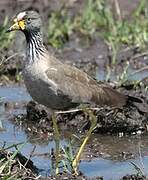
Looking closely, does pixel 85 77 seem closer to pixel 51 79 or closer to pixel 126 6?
pixel 51 79

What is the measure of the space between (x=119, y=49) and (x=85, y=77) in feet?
11.5

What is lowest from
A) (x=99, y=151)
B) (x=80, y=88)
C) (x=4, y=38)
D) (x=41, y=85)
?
(x=99, y=151)

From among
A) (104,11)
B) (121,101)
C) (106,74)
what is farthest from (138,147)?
(104,11)

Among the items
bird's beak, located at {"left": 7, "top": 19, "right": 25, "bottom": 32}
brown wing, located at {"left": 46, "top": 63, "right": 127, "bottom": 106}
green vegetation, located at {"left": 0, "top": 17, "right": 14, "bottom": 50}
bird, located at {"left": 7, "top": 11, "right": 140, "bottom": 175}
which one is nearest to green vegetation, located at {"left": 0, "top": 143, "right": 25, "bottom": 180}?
bird, located at {"left": 7, "top": 11, "right": 140, "bottom": 175}

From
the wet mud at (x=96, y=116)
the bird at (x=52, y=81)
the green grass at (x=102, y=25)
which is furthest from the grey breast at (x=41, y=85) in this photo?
the green grass at (x=102, y=25)

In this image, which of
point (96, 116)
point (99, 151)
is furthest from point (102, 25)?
point (99, 151)

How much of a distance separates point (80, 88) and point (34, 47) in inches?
23.1

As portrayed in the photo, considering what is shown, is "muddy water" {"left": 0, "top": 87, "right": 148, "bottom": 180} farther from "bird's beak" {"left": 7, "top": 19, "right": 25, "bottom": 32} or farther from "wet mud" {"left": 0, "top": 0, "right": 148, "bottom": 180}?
"bird's beak" {"left": 7, "top": 19, "right": 25, "bottom": 32}

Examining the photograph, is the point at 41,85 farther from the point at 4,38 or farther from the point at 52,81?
the point at 4,38

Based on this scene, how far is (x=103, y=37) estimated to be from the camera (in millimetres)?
11977

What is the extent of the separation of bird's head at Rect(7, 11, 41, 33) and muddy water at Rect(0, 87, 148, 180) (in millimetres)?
895

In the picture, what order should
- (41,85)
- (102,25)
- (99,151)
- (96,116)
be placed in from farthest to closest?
(102,25)
(96,116)
(99,151)
(41,85)

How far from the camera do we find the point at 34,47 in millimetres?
7996

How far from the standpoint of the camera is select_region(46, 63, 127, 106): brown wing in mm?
7926
